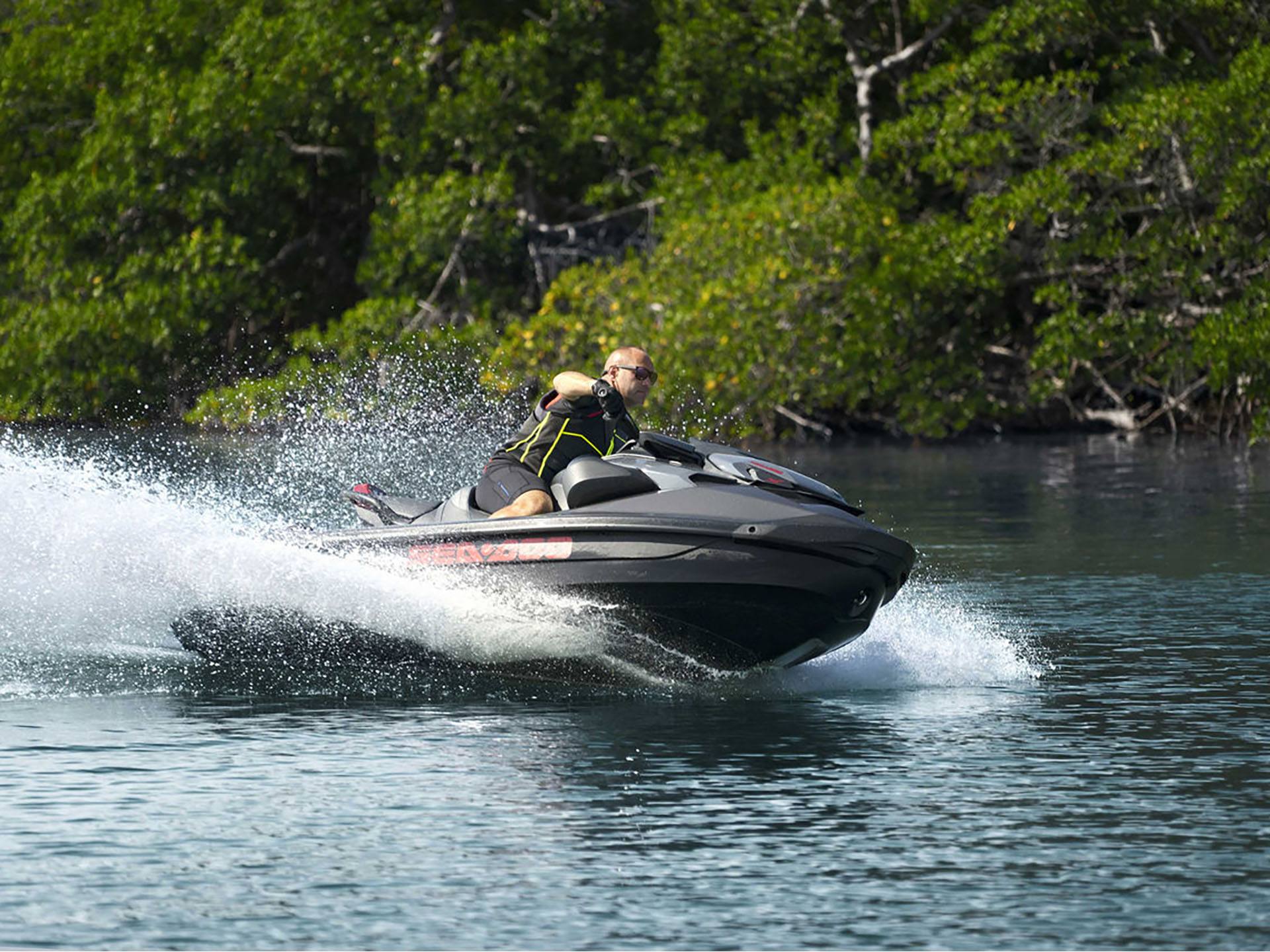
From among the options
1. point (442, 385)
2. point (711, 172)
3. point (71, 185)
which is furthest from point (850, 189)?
point (71, 185)

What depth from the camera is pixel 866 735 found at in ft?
27.5

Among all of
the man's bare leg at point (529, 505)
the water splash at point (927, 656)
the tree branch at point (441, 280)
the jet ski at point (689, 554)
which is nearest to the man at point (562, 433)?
the man's bare leg at point (529, 505)

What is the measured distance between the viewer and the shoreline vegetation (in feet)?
94.8

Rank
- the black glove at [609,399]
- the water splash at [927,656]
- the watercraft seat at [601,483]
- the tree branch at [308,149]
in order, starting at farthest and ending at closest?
the tree branch at [308,149] < the water splash at [927,656] < the black glove at [609,399] < the watercraft seat at [601,483]

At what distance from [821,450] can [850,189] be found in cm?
362

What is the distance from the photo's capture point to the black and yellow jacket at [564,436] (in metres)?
9.80

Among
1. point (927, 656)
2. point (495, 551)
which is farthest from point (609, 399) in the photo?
point (927, 656)

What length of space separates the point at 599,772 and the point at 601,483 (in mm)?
1948

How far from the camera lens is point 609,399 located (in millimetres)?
9609


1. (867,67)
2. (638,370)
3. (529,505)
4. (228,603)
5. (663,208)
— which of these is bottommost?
(228,603)

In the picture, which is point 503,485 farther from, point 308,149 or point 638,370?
point 308,149

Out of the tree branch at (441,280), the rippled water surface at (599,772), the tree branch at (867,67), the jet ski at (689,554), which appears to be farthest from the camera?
the tree branch at (441,280)

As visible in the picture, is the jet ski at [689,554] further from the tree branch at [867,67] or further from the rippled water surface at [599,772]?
the tree branch at [867,67]

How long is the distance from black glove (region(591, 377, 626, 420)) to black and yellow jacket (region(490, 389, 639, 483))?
99 millimetres
